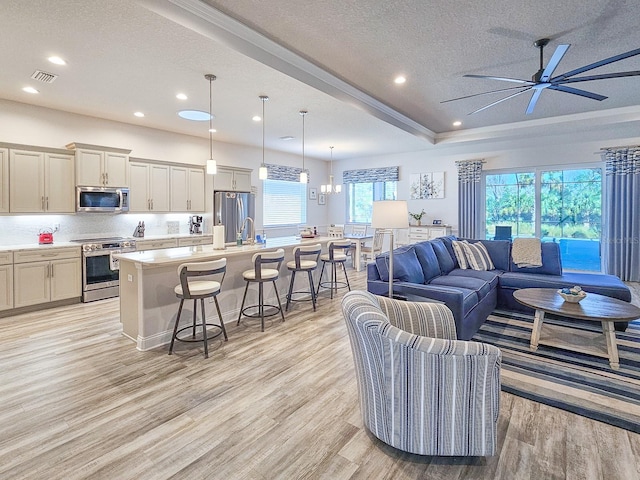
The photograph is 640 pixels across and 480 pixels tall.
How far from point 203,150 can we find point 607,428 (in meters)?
6.91

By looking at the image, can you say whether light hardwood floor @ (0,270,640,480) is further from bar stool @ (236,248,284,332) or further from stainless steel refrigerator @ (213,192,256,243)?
stainless steel refrigerator @ (213,192,256,243)

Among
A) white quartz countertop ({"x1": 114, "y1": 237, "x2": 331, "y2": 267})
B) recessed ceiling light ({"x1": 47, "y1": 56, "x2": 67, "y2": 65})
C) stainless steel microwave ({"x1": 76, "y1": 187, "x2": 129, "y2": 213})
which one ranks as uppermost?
recessed ceiling light ({"x1": 47, "y1": 56, "x2": 67, "y2": 65})

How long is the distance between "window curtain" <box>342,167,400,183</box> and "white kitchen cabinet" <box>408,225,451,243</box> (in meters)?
1.51

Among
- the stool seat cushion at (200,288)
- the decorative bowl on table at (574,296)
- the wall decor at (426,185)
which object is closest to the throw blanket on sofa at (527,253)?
the decorative bowl on table at (574,296)

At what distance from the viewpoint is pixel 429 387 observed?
172 centimetres

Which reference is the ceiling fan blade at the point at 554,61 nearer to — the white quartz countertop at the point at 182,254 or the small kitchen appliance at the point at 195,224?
the white quartz countertop at the point at 182,254

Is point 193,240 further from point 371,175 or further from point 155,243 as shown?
point 371,175

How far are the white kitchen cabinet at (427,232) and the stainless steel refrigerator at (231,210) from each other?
12.3 ft

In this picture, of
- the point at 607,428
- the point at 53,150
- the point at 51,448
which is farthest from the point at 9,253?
the point at 607,428

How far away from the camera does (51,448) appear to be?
192 centimetres

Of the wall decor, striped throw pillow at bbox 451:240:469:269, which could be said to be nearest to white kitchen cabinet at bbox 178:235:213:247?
striped throw pillow at bbox 451:240:469:269

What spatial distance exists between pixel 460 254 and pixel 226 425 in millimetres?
4157

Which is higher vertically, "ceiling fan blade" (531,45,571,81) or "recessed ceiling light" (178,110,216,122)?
"recessed ceiling light" (178,110,216,122)

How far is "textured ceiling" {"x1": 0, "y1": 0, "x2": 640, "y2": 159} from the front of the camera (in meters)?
2.73
